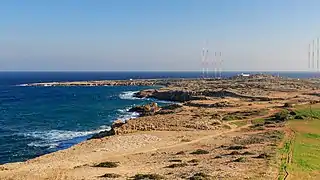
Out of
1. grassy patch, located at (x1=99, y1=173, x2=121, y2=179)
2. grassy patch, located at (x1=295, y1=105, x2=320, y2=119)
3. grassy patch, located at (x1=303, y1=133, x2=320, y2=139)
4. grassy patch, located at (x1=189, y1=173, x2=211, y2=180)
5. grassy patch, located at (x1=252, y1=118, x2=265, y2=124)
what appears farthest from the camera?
grassy patch, located at (x1=295, y1=105, x2=320, y2=119)

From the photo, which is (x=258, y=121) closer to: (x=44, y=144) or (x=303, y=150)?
(x=303, y=150)

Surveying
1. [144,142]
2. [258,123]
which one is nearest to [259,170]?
[144,142]

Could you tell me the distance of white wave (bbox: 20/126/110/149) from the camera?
170 ft

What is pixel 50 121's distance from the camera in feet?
242

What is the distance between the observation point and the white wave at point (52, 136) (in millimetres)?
51781

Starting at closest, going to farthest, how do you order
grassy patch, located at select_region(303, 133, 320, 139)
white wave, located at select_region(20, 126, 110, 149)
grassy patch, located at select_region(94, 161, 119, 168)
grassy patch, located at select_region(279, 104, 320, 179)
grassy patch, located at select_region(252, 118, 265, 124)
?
grassy patch, located at select_region(279, 104, 320, 179) → grassy patch, located at select_region(94, 161, 119, 168) → grassy patch, located at select_region(303, 133, 320, 139) → white wave, located at select_region(20, 126, 110, 149) → grassy patch, located at select_region(252, 118, 265, 124)

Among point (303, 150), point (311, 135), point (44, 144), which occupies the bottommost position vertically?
point (44, 144)

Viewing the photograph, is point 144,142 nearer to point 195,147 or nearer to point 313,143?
point 195,147

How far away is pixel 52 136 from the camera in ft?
189

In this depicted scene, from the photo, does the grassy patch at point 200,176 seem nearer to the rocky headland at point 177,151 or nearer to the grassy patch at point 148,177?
Answer: the rocky headland at point 177,151

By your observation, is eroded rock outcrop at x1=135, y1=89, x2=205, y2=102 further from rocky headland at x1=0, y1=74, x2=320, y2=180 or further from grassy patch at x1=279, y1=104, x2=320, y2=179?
grassy patch at x1=279, y1=104, x2=320, y2=179

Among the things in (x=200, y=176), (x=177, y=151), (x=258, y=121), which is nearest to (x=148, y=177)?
(x=200, y=176)

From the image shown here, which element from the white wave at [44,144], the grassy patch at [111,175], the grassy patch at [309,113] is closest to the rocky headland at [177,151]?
the grassy patch at [111,175]

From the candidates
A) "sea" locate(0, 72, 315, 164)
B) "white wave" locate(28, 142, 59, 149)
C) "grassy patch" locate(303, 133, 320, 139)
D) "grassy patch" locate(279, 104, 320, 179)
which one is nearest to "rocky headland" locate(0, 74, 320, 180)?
"grassy patch" locate(279, 104, 320, 179)
